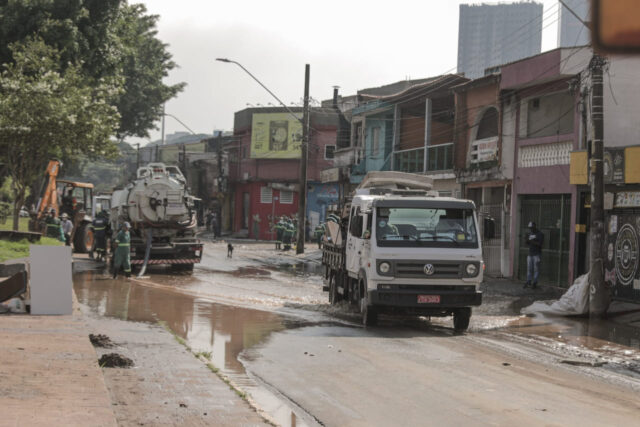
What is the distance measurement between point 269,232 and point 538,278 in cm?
3704

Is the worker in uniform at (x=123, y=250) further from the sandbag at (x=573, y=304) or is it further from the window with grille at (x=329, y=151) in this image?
the window with grille at (x=329, y=151)

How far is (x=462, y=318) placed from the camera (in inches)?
551

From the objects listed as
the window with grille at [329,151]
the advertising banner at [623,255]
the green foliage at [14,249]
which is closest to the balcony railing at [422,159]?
the advertising banner at [623,255]

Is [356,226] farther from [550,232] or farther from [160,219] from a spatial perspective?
[160,219]

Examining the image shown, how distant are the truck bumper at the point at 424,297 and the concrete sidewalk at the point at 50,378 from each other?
15.9 feet

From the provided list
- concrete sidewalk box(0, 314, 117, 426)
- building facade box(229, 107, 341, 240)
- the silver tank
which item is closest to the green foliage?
the silver tank

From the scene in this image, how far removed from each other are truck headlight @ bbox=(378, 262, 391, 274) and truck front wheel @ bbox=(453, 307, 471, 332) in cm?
153

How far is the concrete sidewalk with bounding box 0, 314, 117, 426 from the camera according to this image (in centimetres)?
631

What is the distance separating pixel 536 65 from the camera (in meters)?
22.9

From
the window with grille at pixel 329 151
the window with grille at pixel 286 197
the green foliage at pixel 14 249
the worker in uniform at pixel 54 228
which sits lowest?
the green foliage at pixel 14 249

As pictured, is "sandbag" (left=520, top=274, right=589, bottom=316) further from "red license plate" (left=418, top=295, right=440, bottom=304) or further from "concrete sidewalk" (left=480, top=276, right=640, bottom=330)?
"red license plate" (left=418, top=295, right=440, bottom=304)

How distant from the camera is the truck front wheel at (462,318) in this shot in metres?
13.9

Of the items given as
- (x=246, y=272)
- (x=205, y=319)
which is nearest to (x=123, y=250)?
(x=246, y=272)

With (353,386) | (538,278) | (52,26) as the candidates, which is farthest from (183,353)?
(52,26)
